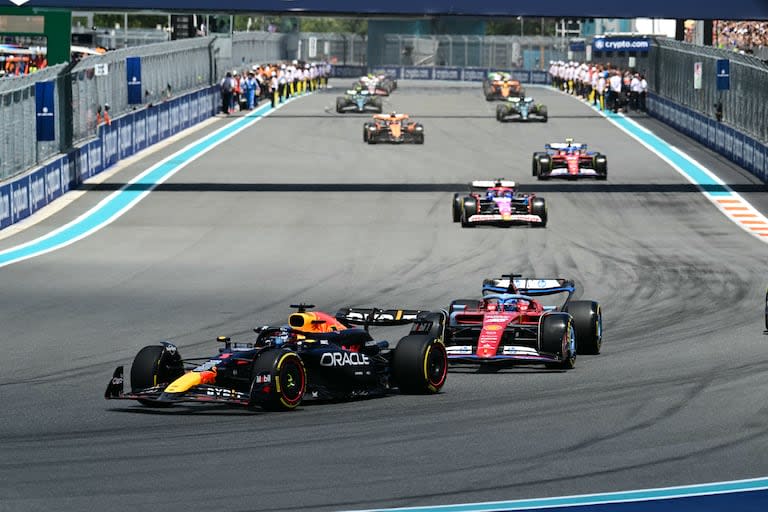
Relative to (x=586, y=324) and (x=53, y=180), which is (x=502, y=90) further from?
(x=586, y=324)

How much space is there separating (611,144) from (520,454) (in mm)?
38560

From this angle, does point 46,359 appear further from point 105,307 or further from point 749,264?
point 749,264

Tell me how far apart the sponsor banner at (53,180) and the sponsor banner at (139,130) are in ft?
32.8

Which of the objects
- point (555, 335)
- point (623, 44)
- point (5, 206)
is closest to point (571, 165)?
point (5, 206)

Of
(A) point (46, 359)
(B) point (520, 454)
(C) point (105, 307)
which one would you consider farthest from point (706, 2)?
(B) point (520, 454)

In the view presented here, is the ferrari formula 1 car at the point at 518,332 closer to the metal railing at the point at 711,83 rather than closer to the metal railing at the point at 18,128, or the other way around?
the metal railing at the point at 18,128

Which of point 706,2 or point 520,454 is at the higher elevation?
point 706,2

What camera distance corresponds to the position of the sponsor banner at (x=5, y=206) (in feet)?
96.6

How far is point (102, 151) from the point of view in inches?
1585

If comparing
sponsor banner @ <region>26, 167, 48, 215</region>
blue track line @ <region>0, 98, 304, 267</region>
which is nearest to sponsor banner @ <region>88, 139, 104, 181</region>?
blue track line @ <region>0, 98, 304, 267</region>

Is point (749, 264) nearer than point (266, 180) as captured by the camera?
Yes

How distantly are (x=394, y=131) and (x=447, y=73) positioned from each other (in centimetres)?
6145

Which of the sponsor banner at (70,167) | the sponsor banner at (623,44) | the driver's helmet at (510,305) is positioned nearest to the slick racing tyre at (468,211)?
the sponsor banner at (70,167)

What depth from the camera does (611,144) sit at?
4959 centimetres
